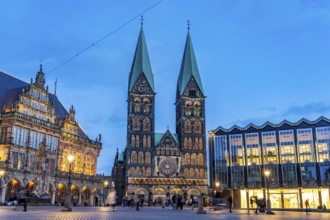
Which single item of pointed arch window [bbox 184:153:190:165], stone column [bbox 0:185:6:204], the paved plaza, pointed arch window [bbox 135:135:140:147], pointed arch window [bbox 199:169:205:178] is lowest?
the paved plaza

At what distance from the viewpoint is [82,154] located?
69.8 metres

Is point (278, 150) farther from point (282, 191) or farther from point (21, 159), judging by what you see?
point (21, 159)

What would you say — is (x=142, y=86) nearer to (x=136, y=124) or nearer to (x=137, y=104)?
(x=137, y=104)

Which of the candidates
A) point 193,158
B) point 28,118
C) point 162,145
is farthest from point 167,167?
point 28,118

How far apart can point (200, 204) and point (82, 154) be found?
45.4 metres

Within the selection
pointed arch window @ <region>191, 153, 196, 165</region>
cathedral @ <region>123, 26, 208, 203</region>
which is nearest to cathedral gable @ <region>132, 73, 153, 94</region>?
cathedral @ <region>123, 26, 208, 203</region>

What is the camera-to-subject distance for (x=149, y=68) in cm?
9775

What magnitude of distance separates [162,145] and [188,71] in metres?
20.8

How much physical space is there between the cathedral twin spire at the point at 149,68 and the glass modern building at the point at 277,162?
2088cm

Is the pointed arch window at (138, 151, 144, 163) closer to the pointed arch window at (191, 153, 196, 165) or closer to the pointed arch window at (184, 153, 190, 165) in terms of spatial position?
the pointed arch window at (184, 153, 190, 165)

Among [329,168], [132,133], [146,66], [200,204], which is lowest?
[200,204]

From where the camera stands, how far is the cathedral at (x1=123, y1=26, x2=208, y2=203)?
86.5 meters

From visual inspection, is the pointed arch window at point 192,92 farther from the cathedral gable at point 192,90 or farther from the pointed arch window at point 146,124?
the pointed arch window at point 146,124

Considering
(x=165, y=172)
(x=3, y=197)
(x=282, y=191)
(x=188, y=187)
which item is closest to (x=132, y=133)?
(x=165, y=172)
